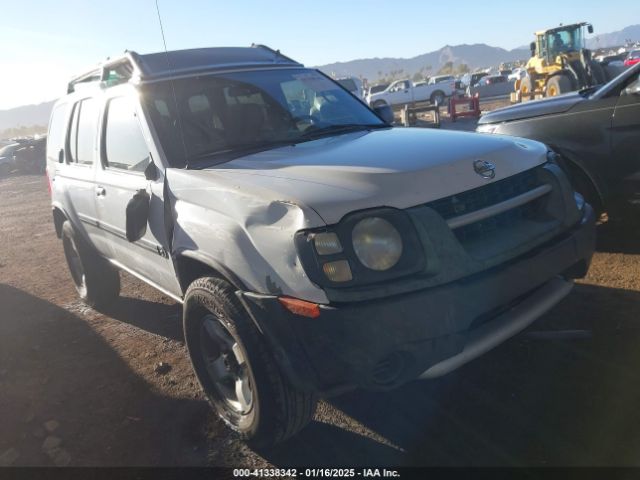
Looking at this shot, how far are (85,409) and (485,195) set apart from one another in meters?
2.84

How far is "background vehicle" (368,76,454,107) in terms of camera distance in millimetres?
33219

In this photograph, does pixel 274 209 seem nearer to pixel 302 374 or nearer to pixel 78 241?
pixel 302 374

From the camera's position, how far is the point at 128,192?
3.47 metres

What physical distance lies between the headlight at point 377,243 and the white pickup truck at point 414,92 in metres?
31.6

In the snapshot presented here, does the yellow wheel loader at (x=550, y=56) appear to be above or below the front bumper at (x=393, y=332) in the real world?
above

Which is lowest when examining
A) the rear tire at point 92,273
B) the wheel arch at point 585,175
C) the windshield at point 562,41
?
the rear tire at point 92,273

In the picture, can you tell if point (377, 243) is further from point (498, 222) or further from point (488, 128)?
point (488, 128)

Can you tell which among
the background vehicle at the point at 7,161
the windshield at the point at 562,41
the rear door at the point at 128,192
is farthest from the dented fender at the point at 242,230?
the background vehicle at the point at 7,161

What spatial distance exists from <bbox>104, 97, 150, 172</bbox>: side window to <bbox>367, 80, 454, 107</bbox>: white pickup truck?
3009 cm

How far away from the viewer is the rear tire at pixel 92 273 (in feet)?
16.1

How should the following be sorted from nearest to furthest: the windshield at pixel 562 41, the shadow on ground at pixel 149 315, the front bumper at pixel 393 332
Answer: the front bumper at pixel 393 332, the shadow on ground at pixel 149 315, the windshield at pixel 562 41

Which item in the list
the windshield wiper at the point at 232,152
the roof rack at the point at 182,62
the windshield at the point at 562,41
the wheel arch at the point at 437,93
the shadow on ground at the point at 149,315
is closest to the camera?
the windshield wiper at the point at 232,152

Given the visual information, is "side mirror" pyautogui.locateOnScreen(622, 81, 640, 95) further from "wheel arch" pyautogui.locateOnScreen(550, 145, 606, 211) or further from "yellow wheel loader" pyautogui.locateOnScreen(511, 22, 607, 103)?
"yellow wheel loader" pyautogui.locateOnScreen(511, 22, 607, 103)

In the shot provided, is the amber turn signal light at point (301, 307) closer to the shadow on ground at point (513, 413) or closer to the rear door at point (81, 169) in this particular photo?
the shadow on ground at point (513, 413)
